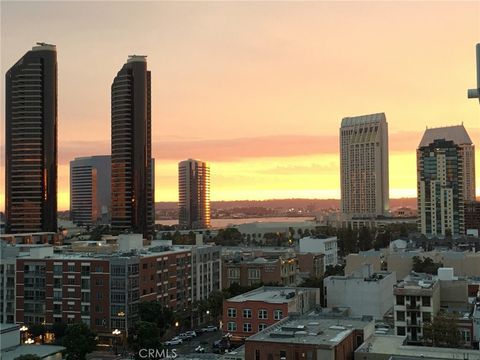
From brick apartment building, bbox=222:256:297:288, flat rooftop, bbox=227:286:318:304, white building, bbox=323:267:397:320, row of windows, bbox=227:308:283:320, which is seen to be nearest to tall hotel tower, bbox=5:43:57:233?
brick apartment building, bbox=222:256:297:288

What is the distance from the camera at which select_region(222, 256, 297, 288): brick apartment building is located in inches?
2266

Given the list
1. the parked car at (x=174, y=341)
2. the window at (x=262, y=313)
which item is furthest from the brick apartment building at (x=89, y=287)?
the window at (x=262, y=313)

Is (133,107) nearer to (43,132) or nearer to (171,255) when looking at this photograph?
(43,132)

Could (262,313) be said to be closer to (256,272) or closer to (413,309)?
(413,309)

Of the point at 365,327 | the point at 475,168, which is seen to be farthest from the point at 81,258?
the point at 475,168

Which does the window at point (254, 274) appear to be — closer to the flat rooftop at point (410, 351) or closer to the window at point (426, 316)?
the window at point (426, 316)

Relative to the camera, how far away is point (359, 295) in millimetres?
41062

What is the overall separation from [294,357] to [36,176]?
3456 inches

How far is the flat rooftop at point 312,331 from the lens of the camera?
26.7 m

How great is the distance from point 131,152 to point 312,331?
88.7m

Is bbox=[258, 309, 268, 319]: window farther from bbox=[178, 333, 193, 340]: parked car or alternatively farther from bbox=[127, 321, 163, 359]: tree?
bbox=[178, 333, 193, 340]: parked car

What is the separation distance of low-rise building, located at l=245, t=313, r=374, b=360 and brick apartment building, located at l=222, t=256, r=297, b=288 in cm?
2657

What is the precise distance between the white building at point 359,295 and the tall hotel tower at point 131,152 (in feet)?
246

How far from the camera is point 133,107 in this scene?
114 metres
